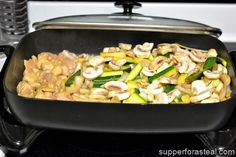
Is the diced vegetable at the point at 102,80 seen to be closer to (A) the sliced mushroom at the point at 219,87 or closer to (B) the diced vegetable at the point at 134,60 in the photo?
(B) the diced vegetable at the point at 134,60

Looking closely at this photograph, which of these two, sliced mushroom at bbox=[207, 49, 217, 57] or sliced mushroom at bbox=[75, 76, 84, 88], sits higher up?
sliced mushroom at bbox=[207, 49, 217, 57]

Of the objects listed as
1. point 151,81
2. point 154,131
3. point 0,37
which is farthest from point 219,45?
point 0,37

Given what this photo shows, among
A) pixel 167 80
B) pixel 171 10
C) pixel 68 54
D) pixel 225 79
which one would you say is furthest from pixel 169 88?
pixel 171 10

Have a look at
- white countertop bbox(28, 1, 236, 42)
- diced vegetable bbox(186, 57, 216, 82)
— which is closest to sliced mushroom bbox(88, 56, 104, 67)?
diced vegetable bbox(186, 57, 216, 82)

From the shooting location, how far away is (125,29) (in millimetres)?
1071

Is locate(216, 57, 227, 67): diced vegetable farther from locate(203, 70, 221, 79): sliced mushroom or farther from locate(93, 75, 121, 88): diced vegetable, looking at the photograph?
locate(93, 75, 121, 88): diced vegetable

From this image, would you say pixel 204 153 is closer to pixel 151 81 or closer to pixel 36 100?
pixel 151 81

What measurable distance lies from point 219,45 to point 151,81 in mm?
210

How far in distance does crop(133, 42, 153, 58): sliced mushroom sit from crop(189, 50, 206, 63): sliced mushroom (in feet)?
0.33

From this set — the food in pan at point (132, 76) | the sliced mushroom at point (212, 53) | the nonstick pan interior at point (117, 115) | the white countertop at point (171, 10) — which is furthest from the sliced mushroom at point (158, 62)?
the white countertop at point (171, 10)

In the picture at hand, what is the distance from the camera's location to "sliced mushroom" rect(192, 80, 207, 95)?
35.6 inches

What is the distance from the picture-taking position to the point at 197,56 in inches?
40.2

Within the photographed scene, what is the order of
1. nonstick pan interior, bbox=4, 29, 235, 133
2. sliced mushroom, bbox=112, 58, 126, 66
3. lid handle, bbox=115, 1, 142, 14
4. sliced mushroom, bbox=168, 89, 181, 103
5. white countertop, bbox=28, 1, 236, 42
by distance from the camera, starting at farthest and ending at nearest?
white countertop, bbox=28, 1, 236, 42
lid handle, bbox=115, 1, 142, 14
sliced mushroom, bbox=112, 58, 126, 66
sliced mushroom, bbox=168, 89, 181, 103
nonstick pan interior, bbox=4, 29, 235, 133

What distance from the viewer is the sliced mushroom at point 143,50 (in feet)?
3.41
